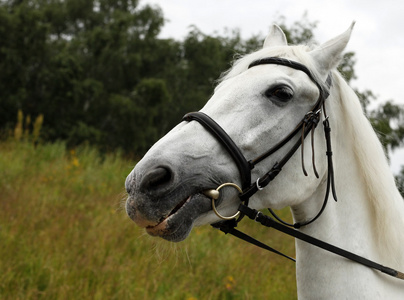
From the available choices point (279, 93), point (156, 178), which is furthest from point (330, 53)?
point (156, 178)

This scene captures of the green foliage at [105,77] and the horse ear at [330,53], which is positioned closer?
the horse ear at [330,53]

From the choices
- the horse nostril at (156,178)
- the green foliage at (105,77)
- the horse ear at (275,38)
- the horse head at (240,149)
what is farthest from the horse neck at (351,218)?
the green foliage at (105,77)

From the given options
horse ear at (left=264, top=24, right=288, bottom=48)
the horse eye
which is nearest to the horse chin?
the horse eye

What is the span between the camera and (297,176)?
1.85 meters

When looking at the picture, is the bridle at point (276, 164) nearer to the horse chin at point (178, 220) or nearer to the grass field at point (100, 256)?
the horse chin at point (178, 220)

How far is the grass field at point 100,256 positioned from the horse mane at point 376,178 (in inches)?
58.2

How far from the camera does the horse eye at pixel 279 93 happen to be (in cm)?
183

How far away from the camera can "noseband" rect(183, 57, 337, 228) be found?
1688 millimetres

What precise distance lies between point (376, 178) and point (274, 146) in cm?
57

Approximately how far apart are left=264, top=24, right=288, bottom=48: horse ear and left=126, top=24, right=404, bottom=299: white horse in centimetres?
37

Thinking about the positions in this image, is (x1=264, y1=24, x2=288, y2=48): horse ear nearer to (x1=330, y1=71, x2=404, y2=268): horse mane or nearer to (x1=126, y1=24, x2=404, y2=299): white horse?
(x1=126, y1=24, x2=404, y2=299): white horse

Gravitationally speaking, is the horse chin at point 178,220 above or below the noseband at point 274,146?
below

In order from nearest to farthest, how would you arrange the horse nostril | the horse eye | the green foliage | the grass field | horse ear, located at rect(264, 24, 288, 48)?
the horse nostril → the horse eye → horse ear, located at rect(264, 24, 288, 48) → the grass field → the green foliage

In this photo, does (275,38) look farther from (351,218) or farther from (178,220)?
(178,220)
